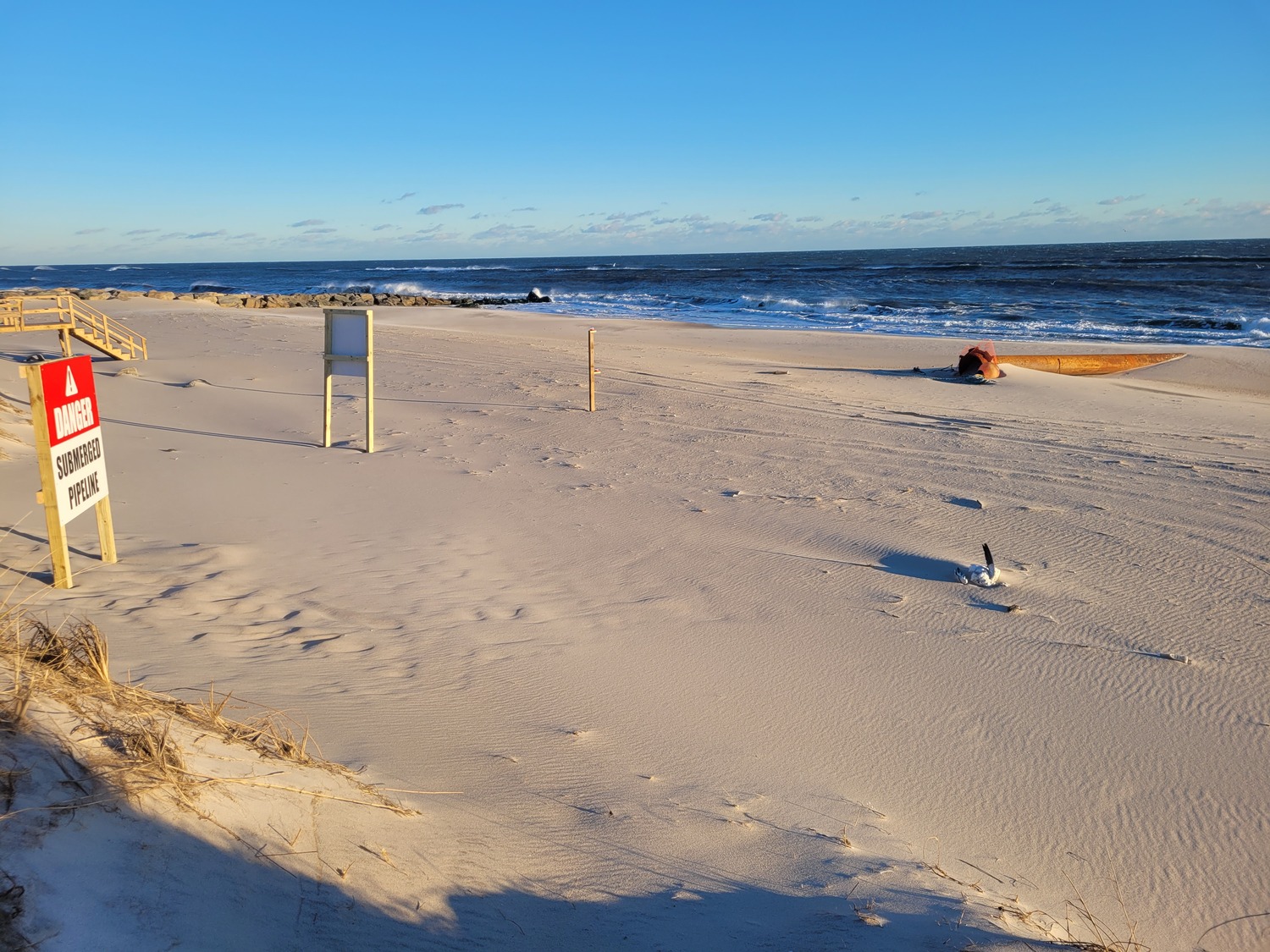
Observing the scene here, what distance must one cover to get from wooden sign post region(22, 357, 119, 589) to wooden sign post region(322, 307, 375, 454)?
3975 millimetres

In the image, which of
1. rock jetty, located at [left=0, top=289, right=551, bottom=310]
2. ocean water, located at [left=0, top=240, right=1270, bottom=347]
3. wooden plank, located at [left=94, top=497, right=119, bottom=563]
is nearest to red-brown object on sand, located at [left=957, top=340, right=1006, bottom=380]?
ocean water, located at [left=0, top=240, right=1270, bottom=347]

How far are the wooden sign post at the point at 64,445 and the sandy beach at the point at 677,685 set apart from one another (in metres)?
0.48

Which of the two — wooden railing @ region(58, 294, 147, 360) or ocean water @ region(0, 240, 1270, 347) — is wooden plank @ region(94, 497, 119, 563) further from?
ocean water @ region(0, 240, 1270, 347)

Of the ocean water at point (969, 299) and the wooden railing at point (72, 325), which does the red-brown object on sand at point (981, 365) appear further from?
the wooden railing at point (72, 325)

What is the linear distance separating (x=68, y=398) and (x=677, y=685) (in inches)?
160

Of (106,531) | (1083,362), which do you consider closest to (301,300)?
(1083,362)

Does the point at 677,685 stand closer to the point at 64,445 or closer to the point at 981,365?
the point at 64,445

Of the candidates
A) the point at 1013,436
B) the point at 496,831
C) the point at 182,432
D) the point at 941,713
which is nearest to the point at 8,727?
the point at 496,831

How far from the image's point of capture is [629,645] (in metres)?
4.92

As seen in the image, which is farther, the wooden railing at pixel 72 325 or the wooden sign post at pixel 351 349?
the wooden railing at pixel 72 325

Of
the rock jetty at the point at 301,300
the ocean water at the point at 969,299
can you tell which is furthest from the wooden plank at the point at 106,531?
the rock jetty at the point at 301,300

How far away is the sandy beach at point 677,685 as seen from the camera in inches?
102

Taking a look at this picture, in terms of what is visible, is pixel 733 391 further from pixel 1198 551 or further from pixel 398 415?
pixel 1198 551

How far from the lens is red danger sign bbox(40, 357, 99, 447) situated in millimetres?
4891
